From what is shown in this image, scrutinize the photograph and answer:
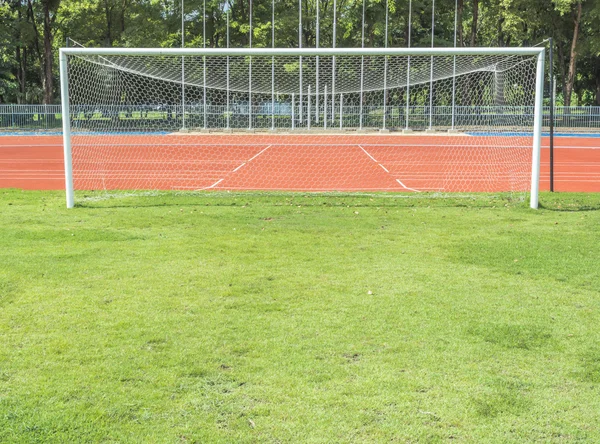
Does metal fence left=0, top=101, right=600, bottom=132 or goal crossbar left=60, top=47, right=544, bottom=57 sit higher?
goal crossbar left=60, top=47, right=544, bottom=57

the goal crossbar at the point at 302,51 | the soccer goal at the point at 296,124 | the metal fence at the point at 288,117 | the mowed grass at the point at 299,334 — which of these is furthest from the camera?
the metal fence at the point at 288,117

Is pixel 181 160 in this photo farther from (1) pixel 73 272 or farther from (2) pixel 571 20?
(2) pixel 571 20

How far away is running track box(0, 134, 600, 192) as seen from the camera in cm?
1666

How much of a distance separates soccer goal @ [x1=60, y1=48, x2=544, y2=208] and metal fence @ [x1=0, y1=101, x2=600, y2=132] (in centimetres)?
10

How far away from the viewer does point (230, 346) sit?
16.5 feet

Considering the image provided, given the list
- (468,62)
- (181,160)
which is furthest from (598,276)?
(181,160)

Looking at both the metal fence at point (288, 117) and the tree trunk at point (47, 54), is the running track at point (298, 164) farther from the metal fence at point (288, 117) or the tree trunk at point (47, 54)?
the tree trunk at point (47, 54)

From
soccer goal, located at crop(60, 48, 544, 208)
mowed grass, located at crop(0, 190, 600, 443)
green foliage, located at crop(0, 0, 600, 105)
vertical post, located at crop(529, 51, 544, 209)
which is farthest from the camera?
green foliage, located at crop(0, 0, 600, 105)

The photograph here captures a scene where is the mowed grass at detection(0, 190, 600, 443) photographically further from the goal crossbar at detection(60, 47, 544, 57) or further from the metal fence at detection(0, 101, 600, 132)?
the metal fence at detection(0, 101, 600, 132)

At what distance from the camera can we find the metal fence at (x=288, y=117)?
104 feet

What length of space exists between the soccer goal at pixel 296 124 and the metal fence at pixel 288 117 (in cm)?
10

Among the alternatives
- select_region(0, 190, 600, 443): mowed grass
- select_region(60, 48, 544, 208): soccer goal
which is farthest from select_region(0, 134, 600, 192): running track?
select_region(0, 190, 600, 443): mowed grass

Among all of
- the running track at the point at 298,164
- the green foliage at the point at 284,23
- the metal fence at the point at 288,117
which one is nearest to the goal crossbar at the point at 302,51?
the running track at the point at 298,164

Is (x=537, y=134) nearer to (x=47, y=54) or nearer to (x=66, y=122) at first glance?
(x=66, y=122)
